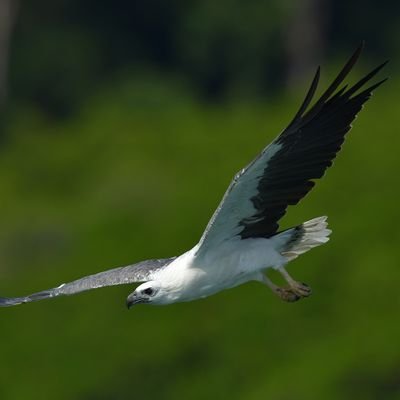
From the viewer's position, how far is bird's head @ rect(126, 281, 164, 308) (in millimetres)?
15836

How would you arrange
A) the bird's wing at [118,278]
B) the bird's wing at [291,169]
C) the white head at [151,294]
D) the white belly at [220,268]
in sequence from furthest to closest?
the bird's wing at [118,278], the white head at [151,294], the white belly at [220,268], the bird's wing at [291,169]

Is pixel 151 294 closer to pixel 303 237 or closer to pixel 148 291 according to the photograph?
pixel 148 291

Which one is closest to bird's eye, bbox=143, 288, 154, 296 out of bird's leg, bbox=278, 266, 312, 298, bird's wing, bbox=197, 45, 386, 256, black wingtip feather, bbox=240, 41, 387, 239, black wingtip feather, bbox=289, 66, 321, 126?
bird's wing, bbox=197, 45, 386, 256

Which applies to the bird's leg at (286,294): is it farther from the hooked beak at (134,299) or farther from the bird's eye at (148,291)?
the hooked beak at (134,299)

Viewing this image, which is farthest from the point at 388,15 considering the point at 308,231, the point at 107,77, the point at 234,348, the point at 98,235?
the point at 308,231

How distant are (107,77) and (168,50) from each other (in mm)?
3517

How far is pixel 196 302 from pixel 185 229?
2.52 m

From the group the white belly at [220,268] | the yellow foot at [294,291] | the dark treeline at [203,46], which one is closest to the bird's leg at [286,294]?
the yellow foot at [294,291]

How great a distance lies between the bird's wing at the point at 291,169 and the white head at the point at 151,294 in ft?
1.54

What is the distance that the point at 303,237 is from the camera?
1620 cm

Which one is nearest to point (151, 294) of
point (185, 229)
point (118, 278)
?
point (118, 278)

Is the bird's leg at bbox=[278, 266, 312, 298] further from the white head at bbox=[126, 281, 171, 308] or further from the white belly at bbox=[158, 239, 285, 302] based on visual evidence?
the white head at bbox=[126, 281, 171, 308]

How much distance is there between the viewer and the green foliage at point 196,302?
2825 cm

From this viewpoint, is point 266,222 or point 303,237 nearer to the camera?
point 266,222
